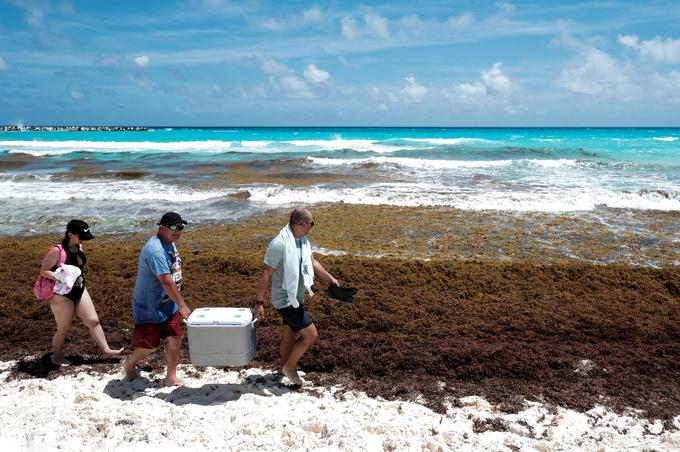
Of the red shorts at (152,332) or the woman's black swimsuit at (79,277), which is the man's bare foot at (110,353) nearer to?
the woman's black swimsuit at (79,277)

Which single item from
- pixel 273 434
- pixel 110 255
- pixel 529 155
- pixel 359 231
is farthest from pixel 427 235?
pixel 529 155

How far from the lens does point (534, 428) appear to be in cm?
453

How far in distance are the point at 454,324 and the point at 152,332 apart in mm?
3449

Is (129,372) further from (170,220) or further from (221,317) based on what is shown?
(170,220)

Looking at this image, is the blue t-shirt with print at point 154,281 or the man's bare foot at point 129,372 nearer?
the blue t-shirt with print at point 154,281

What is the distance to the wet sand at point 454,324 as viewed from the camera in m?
5.32

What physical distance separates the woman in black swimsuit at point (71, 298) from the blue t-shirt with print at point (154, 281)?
0.82 metres

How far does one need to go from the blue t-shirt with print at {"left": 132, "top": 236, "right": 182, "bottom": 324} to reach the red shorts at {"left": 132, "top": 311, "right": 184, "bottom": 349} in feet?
0.18

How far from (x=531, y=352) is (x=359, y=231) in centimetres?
705

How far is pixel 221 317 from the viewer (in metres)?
5.03

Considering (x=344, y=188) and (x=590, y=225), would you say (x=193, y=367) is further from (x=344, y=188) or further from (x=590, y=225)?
(x=344, y=188)

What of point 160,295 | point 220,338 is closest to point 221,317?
point 220,338

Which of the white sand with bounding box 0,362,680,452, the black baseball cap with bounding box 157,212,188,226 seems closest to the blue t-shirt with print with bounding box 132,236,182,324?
the black baseball cap with bounding box 157,212,188,226

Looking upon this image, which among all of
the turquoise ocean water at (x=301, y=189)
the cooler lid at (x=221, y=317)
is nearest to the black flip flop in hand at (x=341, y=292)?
the cooler lid at (x=221, y=317)
